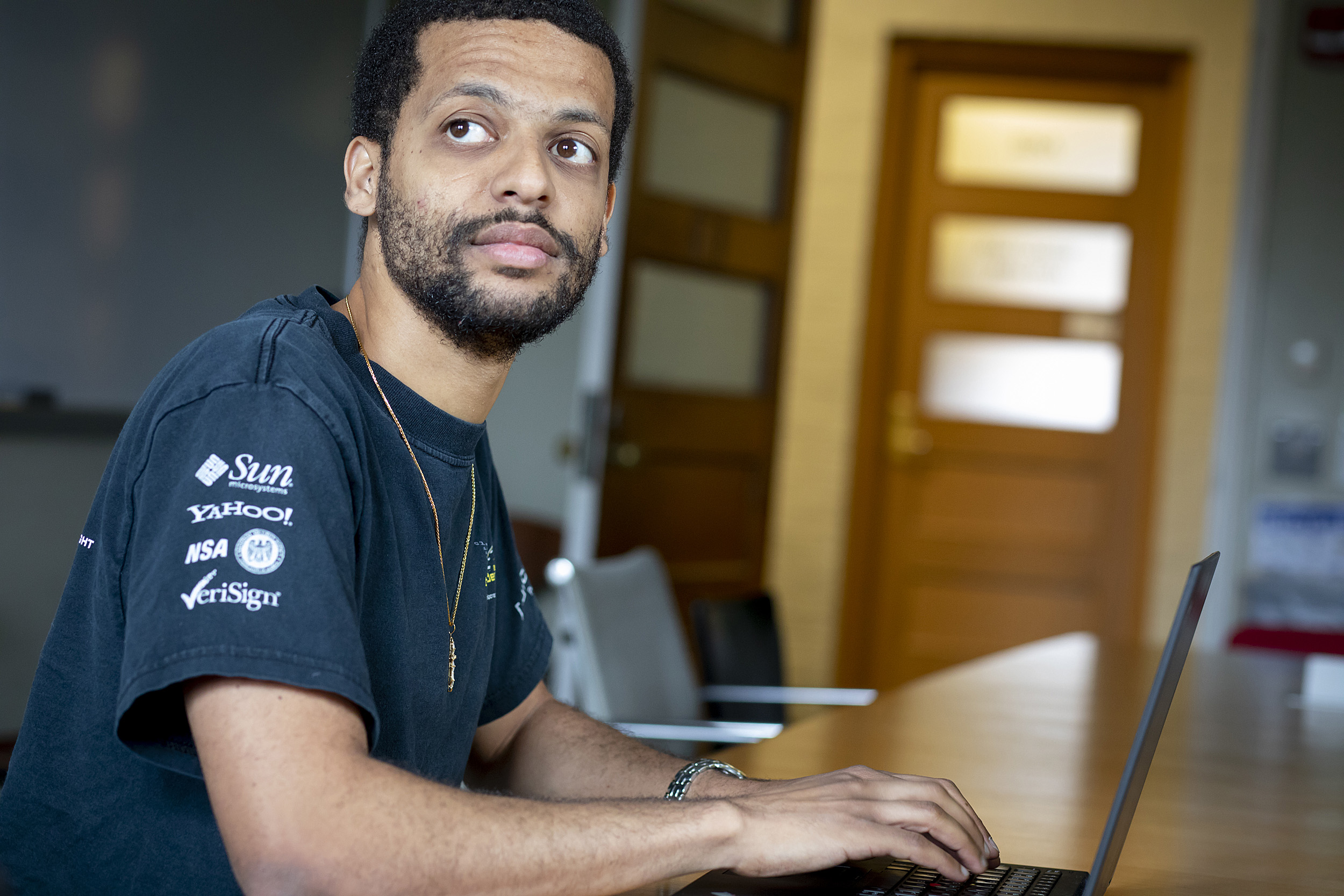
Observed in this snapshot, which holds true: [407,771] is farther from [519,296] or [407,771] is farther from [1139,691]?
[1139,691]

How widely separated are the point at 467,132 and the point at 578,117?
0.10m

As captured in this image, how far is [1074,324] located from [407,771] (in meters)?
4.82

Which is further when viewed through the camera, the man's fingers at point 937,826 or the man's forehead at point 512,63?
the man's forehead at point 512,63

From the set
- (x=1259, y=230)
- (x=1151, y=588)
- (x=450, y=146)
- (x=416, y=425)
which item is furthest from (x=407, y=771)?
(x=1151, y=588)

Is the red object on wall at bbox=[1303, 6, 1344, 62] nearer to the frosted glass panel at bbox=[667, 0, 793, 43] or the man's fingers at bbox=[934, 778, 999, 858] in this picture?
Answer: the frosted glass panel at bbox=[667, 0, 793, 43]

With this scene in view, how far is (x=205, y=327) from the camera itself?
3.38 meters

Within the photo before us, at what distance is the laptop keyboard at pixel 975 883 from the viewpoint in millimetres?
955

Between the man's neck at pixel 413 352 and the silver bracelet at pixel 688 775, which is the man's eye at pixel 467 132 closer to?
the man's neck at pixel 413 352

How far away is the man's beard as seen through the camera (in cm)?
108

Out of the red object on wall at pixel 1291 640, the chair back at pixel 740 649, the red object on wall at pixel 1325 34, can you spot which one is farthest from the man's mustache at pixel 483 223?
the red object on wall at pixel 1325 34

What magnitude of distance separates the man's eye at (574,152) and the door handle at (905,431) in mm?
4347

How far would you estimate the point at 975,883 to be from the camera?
1004mm

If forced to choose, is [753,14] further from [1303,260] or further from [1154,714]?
[1154,714]

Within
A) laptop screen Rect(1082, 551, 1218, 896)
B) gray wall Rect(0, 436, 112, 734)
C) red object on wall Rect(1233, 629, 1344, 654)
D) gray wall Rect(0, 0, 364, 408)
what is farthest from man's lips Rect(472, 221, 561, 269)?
red object on wall Rect(1233, 629, 1344, 654)
